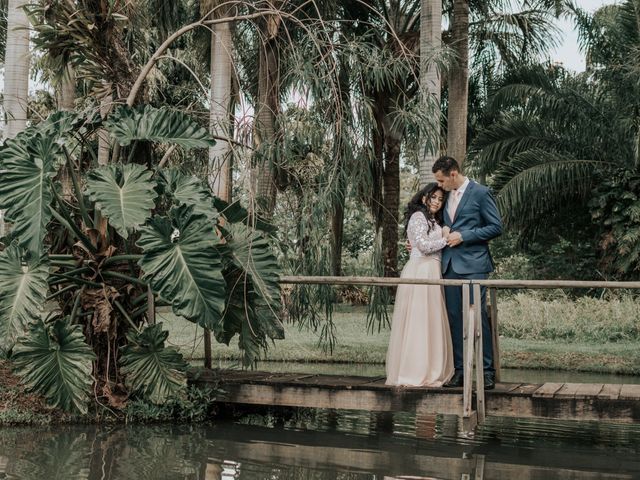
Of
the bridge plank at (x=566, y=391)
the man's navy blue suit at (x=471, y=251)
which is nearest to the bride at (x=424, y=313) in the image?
the man's navy blue suit at (x=471, y=251)

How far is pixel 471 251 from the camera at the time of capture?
7.96 metres

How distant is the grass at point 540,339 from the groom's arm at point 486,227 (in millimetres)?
6054

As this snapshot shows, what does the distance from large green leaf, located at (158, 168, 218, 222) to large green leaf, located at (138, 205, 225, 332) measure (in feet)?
1.02

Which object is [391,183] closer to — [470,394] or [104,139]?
[104,139]

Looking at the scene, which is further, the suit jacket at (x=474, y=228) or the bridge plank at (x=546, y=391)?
the suit jacket at (x=474, y=228)

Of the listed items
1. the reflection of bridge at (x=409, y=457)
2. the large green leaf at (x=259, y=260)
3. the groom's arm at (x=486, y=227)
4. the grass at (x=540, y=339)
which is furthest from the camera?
the grass at (x=540, y=339)

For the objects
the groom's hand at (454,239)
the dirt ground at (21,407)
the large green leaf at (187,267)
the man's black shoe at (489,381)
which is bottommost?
the dirt ground at (21,407)

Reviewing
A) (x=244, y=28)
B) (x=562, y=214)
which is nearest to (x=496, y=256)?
(x=562, y=214)

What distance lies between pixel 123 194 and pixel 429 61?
5.45 meters

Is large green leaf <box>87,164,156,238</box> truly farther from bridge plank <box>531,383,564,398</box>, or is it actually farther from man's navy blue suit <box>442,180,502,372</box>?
bridge plank <box>531,383,564,398</box>

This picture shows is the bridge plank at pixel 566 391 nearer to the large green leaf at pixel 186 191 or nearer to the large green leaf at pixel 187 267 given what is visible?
the large green leaf at pixel 187 267

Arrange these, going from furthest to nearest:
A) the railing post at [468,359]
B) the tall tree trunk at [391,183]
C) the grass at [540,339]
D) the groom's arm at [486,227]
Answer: the tall tree trunk at [391,183] < the grass at [540,339] < the groom's arm at [486,227] < the railing post at [468,359]

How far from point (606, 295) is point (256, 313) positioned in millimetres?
14066

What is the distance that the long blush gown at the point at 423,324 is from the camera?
805 cm
